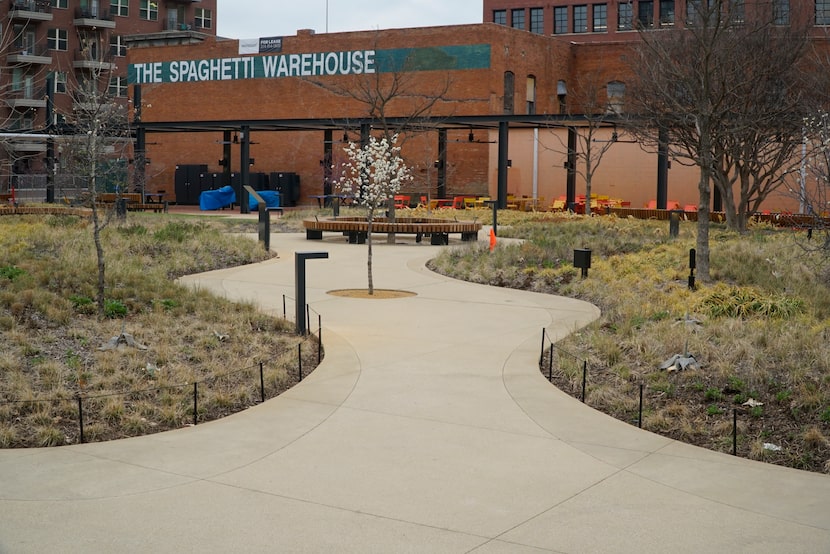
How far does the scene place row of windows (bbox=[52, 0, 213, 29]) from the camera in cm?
8094

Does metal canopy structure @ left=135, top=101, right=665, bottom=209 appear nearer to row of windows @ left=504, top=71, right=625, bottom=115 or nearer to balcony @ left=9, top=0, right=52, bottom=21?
row of windows @ left=504, top=71, right=625, bottom=115

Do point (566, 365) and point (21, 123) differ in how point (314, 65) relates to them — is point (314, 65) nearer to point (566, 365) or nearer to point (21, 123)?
point (21, 123)

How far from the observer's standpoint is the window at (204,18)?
8856 centimetres

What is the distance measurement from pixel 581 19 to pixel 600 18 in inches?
54.9

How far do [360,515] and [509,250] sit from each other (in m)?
15.7

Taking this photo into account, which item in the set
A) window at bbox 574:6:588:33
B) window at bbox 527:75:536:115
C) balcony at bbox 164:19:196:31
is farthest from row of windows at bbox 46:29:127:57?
window at bbox 527:75:536:115

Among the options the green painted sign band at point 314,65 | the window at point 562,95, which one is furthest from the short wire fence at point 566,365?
the window at point 562,95

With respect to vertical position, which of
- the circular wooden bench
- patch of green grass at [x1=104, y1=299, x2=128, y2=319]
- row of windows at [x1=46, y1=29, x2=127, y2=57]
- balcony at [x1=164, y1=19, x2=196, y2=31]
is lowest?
patch of green grass at [x1=104, y1=299, x2=128, y2=319]

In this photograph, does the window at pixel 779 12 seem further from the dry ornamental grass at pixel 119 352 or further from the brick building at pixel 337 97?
the dry ornamental grass at pixel 119 352

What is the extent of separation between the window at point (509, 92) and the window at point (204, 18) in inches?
1705

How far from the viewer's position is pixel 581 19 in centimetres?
7131

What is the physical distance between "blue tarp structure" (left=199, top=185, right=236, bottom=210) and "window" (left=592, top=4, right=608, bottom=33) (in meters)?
31.2

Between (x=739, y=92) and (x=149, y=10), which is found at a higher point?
(x=149, y=10)

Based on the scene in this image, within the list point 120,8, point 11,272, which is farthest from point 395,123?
point 120,8
